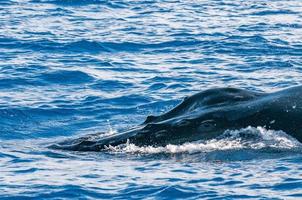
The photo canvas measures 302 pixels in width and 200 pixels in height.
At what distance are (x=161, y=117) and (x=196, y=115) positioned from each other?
0.79m

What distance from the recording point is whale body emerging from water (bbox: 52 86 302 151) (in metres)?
16.2

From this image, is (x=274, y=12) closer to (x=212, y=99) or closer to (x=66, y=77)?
(x=66, y=77)

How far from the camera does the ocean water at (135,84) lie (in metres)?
14.7

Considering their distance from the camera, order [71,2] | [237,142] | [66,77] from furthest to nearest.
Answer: [71,2]
[66,77]
[237,142]

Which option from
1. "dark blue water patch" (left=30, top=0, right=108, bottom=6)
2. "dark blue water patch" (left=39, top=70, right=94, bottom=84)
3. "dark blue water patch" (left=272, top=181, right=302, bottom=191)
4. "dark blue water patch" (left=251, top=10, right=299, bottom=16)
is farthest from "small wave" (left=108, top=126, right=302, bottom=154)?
"dark blue water patch" (left=30, top=0, right=108, bottom=6)

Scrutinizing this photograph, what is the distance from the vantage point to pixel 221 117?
16281mm

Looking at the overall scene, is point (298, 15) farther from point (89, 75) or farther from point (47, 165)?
point (47, 165)

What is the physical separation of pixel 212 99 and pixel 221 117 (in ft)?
1.52

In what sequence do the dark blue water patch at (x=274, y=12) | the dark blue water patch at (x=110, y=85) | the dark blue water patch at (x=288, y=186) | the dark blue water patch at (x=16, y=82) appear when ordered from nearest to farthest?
1. the dark blue water patch at (x=288, y=186)
2. the dark blue water patch at (x=110, y=85)
3. the dark blue water patch at (x=16, y=82)
4. the dark blue water patch at (x=274, y=12)

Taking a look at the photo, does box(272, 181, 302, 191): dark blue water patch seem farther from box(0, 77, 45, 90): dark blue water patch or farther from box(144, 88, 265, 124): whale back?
box(0, 77, 45, 90): dark blue water patch

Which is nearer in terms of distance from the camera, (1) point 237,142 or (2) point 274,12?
(1) point 237,142

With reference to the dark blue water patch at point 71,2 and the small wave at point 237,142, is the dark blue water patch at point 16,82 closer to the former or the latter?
the small wave at point 237,142

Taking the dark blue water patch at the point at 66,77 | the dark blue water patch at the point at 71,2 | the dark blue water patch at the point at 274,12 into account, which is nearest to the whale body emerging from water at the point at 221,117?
the dark blue water patch at the point at 66,77

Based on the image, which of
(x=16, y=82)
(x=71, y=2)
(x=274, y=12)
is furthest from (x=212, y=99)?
(x=71, y=2)
